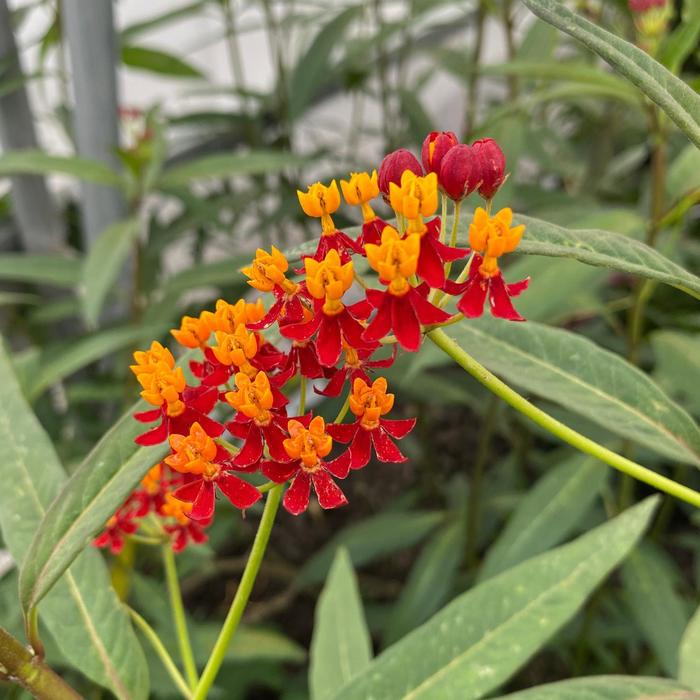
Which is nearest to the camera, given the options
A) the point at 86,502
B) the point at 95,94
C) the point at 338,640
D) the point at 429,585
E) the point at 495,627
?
the point at 86,502

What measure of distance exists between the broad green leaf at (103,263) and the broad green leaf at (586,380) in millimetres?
498

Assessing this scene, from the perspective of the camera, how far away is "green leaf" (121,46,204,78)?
1.48 metres

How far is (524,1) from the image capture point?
0.46 m

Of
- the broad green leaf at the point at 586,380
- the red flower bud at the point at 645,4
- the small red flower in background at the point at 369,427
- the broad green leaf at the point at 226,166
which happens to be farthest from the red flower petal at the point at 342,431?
the broad green leaf at the point at 226,166

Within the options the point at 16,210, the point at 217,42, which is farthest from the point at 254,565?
the point at 217,42

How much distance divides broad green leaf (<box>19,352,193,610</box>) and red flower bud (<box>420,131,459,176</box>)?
0.73 ft

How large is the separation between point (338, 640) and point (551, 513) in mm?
342

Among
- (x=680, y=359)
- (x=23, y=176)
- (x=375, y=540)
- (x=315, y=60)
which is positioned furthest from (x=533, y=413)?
(x=315, y=60)

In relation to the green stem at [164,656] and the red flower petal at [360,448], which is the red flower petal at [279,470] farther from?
the green stem at [164,656]

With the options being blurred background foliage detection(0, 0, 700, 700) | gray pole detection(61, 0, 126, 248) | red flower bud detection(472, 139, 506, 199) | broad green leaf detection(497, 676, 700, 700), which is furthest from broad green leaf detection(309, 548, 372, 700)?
gray pole detection(61, 0, 126, 248)

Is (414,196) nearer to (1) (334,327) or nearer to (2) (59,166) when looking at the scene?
(1) (334,327)

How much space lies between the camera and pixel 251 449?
1.51 feet

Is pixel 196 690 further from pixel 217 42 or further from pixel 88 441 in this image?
pixel 217 42

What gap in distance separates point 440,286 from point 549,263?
1.87 ft
